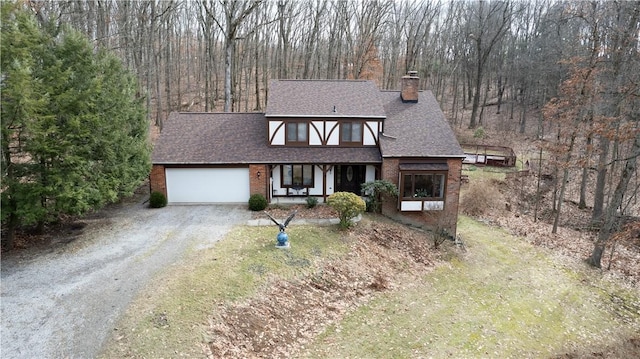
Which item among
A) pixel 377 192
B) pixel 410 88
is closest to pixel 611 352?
pixel 377 192

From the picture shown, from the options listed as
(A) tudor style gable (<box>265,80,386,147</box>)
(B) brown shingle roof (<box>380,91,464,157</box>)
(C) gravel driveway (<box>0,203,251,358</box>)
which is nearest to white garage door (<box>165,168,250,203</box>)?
(C) gravel driveway (<box>0,203,251,358</box>)

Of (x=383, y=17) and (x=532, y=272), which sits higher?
(x=383, y=17)

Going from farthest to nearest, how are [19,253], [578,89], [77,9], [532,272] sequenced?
[77,9] < [578,89] < [532,272] < [19,253]

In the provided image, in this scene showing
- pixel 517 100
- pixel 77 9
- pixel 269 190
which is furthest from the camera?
pixel 517 100

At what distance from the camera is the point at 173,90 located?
149 feet

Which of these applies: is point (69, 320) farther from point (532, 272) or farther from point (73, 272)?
point (532, 272)

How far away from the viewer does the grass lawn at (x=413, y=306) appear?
10.3 m

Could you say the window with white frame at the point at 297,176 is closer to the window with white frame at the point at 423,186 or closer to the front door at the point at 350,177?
the front door at the point at 350,177

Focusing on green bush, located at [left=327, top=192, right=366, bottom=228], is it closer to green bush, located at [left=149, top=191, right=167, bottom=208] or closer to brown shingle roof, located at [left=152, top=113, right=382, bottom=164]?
brown shingle roof, located at [left=152, top=113, right=382, bottom=164]

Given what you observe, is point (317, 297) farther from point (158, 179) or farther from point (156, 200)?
point (158, 179)

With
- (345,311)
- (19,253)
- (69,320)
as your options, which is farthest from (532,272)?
(19,253)

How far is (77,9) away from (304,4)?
21.4 metres

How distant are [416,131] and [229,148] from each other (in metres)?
9.43

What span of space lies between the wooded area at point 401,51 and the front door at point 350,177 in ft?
31.0
